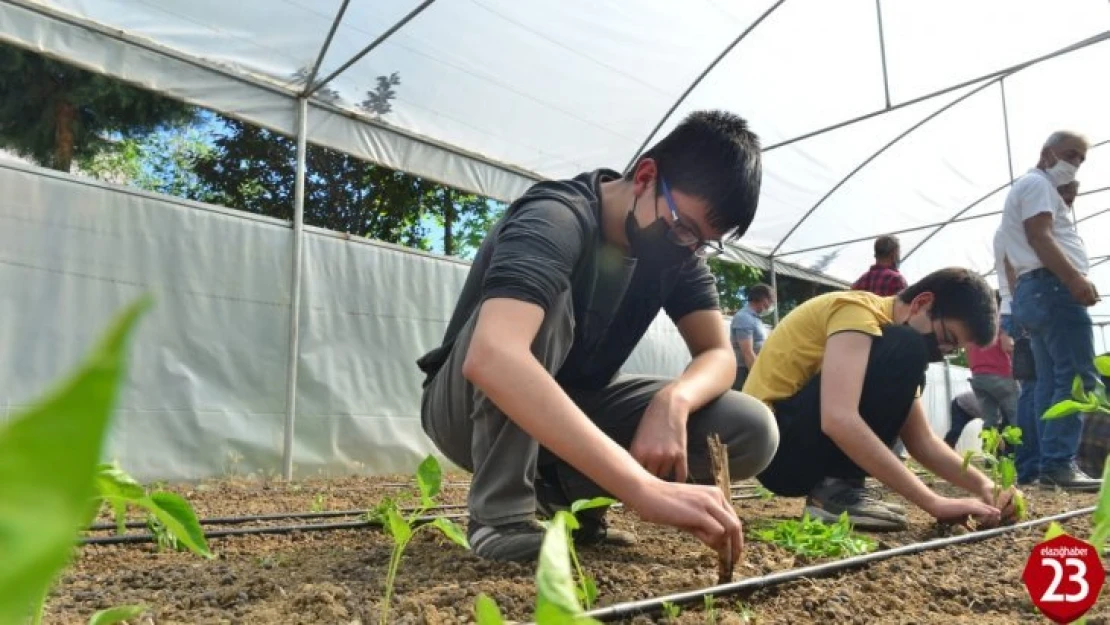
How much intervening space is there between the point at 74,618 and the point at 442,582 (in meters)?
0.53

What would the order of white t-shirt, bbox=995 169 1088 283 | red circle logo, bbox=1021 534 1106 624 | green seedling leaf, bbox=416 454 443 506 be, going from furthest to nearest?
1. white t-shirt, bbox=995 169 1088 283
2. green seedling leaf, bbox=416 454 443 506
3. red circle logo, bbox=1021 534 1106 624

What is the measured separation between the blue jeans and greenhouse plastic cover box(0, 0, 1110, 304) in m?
2.05

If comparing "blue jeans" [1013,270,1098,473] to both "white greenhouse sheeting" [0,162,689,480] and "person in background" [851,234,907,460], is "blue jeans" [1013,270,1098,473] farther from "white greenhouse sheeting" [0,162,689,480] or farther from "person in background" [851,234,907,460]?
"white greenhouse sheeting" [0,162,689,480]

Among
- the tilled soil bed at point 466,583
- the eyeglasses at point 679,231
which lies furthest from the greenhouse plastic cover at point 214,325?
the eyeglasses at point 679,231

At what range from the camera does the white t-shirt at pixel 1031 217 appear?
10.9 ft

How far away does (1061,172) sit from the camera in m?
3.44

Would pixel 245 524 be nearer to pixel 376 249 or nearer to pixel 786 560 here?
pixel 786 560

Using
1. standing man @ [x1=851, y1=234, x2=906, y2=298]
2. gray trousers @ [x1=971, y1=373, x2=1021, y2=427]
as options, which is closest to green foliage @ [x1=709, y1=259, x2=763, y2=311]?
gray trousers @ [x1=971, y1=373, x2=1021, y2=427]

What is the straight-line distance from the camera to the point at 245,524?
7.63 feet

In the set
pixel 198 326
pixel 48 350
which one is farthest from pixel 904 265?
pixel 48 350

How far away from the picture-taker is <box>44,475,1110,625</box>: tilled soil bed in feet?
3.84

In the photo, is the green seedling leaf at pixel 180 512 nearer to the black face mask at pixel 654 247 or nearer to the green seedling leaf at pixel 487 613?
the green seedling leaf at pixel 487 613

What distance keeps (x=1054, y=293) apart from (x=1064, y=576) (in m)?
3.02

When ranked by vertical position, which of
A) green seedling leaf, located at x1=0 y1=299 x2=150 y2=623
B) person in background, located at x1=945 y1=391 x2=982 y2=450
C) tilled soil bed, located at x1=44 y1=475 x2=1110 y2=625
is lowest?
person in background, located at x1=945 y1=391 x2=982 y2=450
